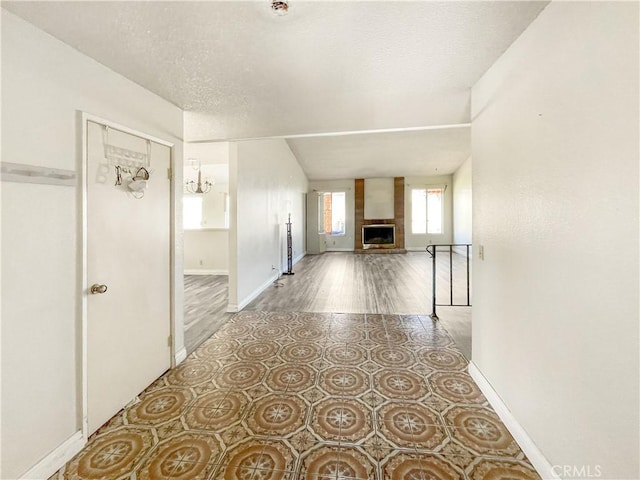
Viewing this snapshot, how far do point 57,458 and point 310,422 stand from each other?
4.50ft

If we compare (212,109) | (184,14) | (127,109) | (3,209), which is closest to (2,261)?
(3,209)

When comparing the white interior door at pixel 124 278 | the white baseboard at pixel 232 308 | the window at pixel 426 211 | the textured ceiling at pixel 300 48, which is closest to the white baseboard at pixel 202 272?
the white baseboard at pixel 232 308

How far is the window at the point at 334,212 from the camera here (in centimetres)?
1130

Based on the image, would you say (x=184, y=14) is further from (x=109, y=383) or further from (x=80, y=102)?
(x=109, y=383)

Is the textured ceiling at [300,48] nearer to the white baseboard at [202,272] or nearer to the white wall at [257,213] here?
the white wall at [257,213]

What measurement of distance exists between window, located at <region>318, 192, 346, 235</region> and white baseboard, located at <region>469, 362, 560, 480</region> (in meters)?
9.20

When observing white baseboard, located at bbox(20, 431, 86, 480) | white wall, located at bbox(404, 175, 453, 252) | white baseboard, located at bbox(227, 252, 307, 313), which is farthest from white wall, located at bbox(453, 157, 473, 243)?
white baseboard, located at bbox(20, 431, 86, 480)

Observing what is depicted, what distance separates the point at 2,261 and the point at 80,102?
0.98m

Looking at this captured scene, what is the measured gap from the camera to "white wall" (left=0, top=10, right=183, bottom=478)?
51.7 inches

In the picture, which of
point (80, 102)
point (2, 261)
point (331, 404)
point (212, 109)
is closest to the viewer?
point (2, 261)

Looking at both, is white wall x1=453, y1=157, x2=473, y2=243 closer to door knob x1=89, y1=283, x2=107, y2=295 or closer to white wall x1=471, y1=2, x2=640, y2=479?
white wall x1=471, y1=2, x2=640, y2=479

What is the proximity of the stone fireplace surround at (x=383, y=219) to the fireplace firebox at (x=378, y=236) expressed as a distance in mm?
130

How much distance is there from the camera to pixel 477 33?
151 cm

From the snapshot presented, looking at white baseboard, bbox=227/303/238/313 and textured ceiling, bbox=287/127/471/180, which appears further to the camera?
textured ceiling, bbox=287/127/471/180
